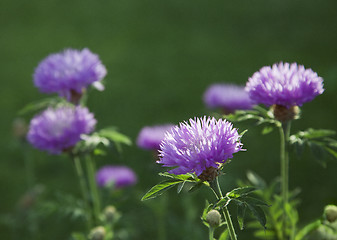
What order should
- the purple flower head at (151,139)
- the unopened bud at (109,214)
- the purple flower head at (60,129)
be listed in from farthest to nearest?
the purple flower head at (151,139)
the unopened bud at (109,214)
the purple flower head at (60,129)

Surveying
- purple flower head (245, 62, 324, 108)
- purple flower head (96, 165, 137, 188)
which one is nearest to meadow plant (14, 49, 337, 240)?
purple flower head (245, 62, 324, 108)

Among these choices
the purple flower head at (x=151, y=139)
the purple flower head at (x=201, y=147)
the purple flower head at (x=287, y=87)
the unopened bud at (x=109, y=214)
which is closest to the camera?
the purple flower head at (x=201, y=147)

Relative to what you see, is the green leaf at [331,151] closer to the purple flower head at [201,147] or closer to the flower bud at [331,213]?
the flower bud at [331,213]

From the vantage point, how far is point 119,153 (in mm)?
1390

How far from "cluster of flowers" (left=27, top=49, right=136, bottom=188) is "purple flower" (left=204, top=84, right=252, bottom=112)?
2.30 feet

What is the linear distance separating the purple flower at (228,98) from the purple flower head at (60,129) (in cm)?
79

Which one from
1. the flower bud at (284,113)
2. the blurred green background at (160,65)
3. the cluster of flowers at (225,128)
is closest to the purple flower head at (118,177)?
the blurred green background at (160,65)

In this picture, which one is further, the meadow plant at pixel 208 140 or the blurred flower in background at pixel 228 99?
the blurred flower in background at pixel 228 99

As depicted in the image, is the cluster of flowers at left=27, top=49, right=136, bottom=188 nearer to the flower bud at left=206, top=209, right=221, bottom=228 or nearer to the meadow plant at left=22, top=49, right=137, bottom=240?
the meadow plant at left=22, top=49, right=137, bottom=240

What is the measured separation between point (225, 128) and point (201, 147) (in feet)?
0.21

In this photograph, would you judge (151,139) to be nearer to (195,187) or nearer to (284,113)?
(284,113)

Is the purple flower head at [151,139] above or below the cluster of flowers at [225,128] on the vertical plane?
above

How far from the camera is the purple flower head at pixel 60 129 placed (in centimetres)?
142

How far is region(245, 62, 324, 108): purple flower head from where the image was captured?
1.12m
